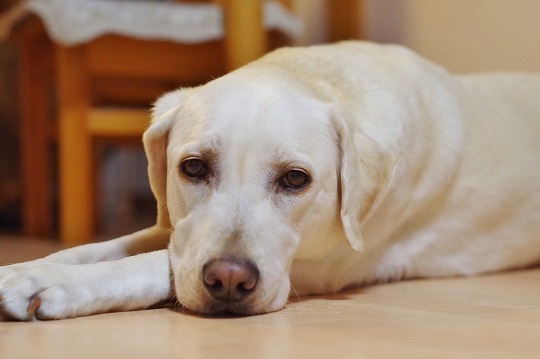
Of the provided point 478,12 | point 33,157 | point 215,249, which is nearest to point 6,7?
point 33,157

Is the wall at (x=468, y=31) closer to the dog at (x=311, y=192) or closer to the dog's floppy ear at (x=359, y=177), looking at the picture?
the dog at (x=311, y=192)

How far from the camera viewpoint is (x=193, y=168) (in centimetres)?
207

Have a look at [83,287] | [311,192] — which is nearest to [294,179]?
[311,192]

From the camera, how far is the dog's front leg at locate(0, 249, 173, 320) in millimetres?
1761

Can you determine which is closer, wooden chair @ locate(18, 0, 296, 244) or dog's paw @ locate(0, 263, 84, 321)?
dog's paw @ locate(0, 263, 84, 321)

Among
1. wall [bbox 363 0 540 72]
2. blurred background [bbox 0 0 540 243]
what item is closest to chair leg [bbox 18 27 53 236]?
blurred background [bbox 0 0 540 243]

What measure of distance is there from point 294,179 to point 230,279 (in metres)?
0.35

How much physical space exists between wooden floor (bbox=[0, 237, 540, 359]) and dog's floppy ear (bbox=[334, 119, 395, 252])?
0.74 ft

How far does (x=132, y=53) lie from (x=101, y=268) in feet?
6.95

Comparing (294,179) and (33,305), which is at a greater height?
(294,179)

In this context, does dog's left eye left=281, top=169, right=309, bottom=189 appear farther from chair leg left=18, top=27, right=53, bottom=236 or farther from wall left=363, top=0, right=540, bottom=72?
chair leg left=18, top=27, right=53, bottom=236

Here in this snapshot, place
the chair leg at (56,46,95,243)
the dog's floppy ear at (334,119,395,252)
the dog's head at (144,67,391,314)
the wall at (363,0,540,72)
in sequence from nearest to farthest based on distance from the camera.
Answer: the dog's head at (144,67,391,314) → the dog's floppy ear at (334,119,395,252) → the chair leg at (56,46,95,243) → the wall at (363,0,540,72)

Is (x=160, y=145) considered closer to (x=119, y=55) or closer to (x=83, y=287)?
(x=83, y=287)

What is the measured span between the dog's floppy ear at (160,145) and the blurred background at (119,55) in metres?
1.29
